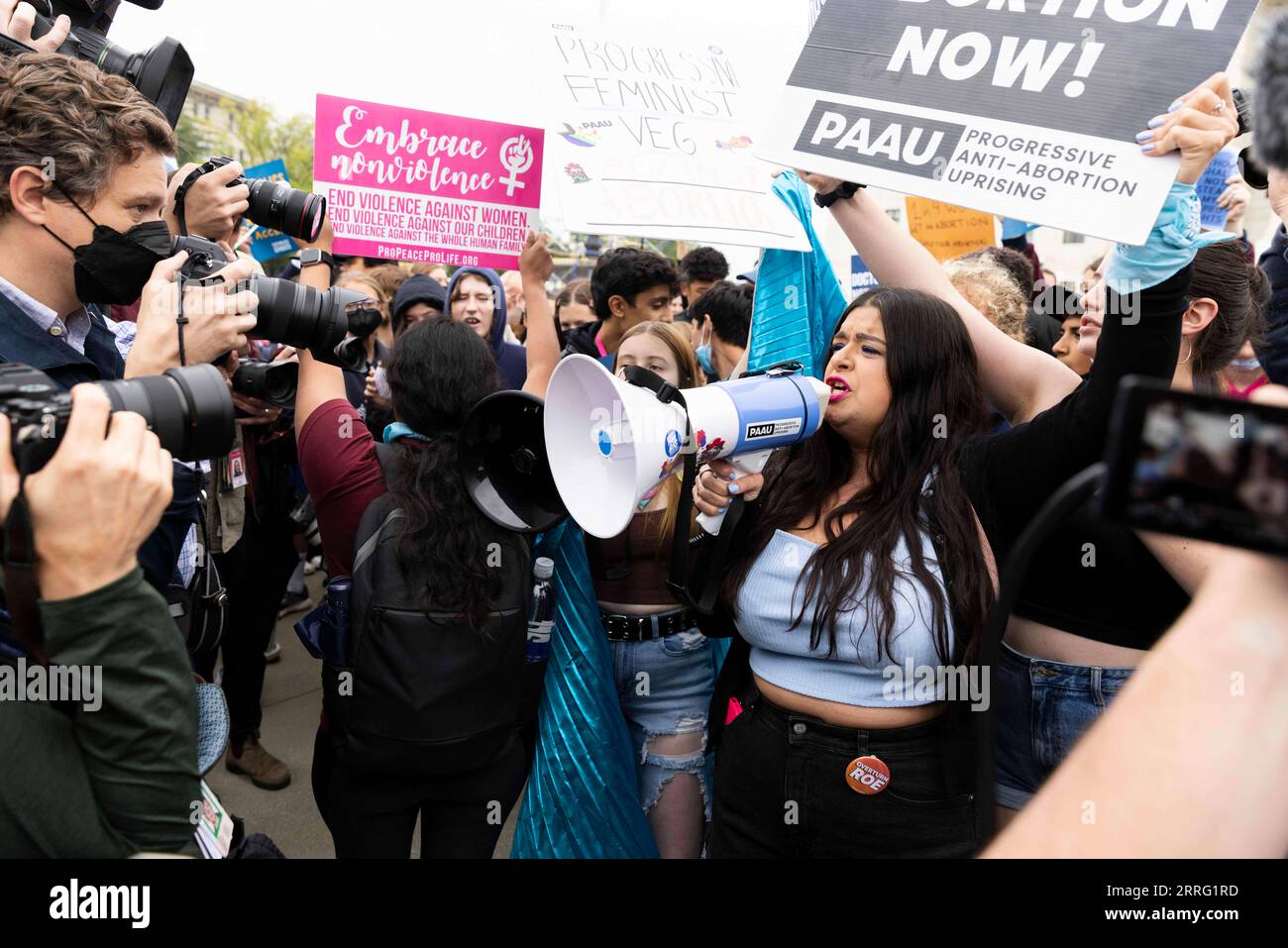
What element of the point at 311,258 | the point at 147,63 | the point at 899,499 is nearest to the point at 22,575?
the point at 899,499

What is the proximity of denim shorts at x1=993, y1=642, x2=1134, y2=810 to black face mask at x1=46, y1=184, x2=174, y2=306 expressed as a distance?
1986 millimetres

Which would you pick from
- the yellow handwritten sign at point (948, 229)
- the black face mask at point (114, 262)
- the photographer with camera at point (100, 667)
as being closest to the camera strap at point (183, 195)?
the black face mask at point (114, 262)

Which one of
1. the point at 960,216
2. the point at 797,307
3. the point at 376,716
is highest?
the point at 960,216

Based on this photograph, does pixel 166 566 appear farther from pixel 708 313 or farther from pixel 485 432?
pixel 708 313

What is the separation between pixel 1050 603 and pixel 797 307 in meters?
1.03

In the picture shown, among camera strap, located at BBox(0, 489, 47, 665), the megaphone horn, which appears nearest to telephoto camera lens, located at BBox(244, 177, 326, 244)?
the megaphone horn

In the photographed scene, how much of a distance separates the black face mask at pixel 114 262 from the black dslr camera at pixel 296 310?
3.4 inches

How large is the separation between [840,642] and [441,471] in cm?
105

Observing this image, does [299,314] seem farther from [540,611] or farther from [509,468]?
[540,611]

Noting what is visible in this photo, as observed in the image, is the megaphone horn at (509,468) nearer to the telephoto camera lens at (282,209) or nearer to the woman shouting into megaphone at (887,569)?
the woman shouting into megaphone at (887,569)

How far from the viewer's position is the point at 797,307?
7.89 feet

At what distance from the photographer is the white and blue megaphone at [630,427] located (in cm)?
172

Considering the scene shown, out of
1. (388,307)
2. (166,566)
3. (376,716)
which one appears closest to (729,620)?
(376,716)

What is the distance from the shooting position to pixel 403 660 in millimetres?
2082
